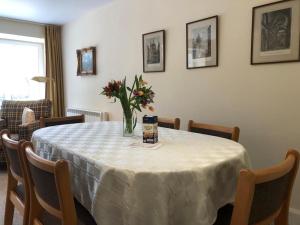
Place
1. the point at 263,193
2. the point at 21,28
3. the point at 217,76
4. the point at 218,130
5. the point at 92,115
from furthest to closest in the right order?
the point at 21,28 < the point at 92,115 < the point at 217,76 < the point at 218,130 < the point at 263,193

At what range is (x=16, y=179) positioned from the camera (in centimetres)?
166

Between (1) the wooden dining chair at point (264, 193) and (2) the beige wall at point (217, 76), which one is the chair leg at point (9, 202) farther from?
(2) the beige wall at point (217, 76)

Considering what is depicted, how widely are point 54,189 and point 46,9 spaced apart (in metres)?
3.58

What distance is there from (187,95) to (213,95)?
13.0 inches

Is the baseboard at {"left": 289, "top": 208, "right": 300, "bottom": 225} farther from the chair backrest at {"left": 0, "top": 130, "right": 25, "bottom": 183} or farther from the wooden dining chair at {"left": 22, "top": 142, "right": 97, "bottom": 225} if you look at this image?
the chair backrest at {"left": 0, "top": 130, "right": 25, "bottom": 183}

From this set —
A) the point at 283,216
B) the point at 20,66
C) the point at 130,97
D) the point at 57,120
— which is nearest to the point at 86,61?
the point at 20,66

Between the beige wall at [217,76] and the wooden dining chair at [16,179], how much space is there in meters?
1.74

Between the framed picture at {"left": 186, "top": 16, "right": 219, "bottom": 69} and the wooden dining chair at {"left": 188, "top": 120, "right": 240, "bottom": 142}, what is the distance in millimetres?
727

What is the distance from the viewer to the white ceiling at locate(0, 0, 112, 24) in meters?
3.60

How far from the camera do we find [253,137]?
225 centimetres

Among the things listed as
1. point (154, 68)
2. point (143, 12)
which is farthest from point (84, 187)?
point (143, 12)

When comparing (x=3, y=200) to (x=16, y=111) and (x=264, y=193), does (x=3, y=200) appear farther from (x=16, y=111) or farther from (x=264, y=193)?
(x=264, y=193)

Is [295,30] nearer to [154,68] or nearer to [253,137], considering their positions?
[253,137]

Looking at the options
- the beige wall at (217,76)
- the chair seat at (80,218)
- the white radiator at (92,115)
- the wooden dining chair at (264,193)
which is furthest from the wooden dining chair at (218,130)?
the white radiator at (92,115)
